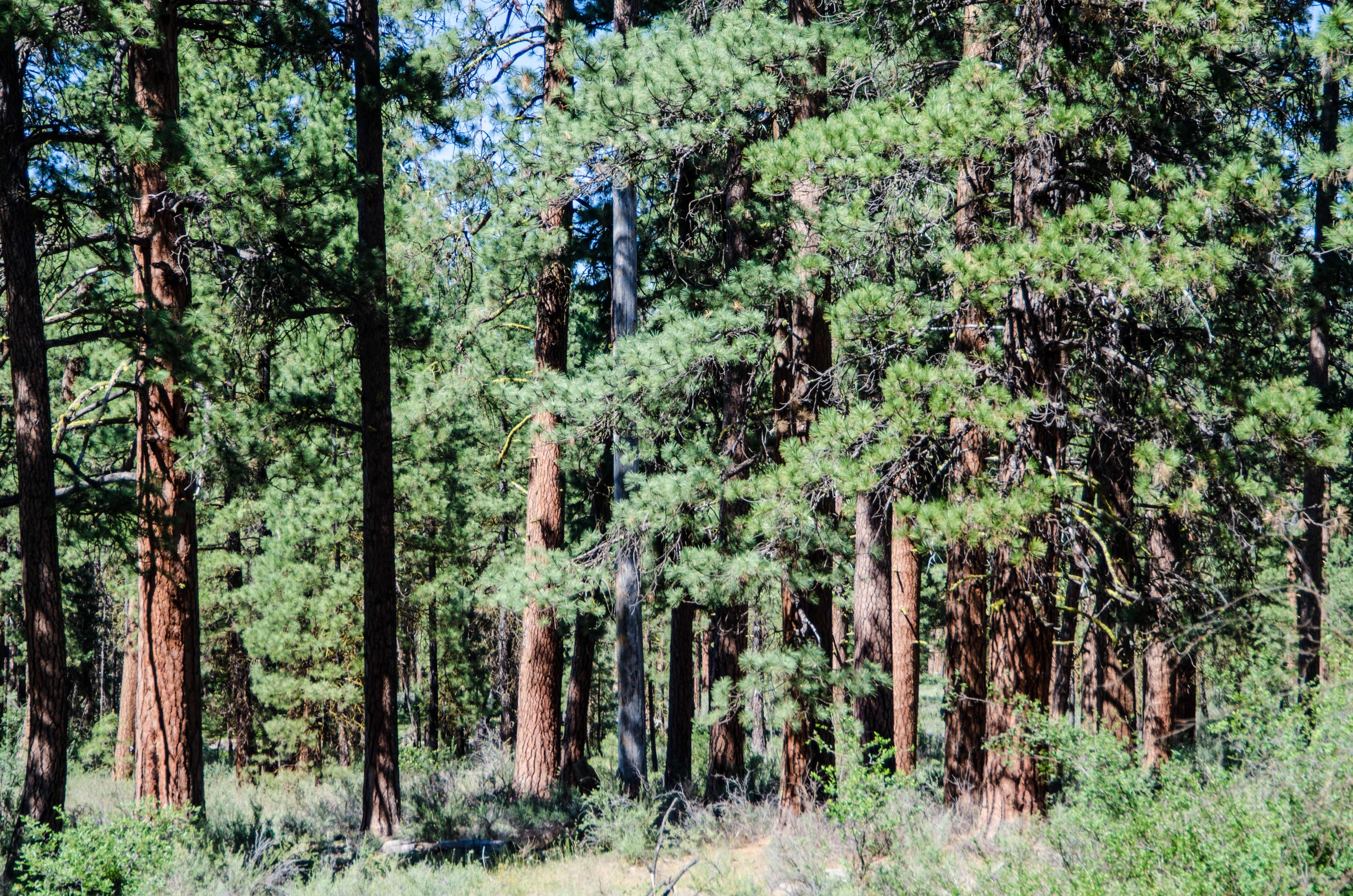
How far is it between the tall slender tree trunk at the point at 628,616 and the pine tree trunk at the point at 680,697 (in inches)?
66.3

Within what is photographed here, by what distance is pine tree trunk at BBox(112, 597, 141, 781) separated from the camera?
47.1ft

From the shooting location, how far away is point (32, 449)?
7320mm

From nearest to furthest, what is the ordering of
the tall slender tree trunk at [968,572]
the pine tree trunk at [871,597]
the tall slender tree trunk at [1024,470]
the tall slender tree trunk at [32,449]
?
the tall slender tree trunk at [1024,470]
the tall slender tree trunk at [968,572]
the tall slender tree trunk at [32,449]
the pine tree trunk at [871,597]

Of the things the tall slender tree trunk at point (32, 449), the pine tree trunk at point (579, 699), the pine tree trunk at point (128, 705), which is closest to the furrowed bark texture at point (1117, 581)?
the pine tree trunk at point (579, 699)

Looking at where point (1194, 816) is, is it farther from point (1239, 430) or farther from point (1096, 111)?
point (1096, 111)

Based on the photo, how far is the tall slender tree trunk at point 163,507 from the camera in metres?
7.76

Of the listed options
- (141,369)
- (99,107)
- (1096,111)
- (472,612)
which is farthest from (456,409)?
(472,612)

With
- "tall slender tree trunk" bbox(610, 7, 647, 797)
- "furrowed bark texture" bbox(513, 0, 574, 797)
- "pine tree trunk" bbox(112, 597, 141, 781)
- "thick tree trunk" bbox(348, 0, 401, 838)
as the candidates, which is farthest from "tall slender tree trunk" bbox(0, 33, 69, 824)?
"pine tree trunk" bbox(112, 597, 141, 781)

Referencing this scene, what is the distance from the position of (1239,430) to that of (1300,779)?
7.44 ft

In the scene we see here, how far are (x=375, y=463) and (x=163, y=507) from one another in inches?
80.1

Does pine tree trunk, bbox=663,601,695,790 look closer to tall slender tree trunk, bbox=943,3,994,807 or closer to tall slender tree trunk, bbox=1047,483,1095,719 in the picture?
tall slender tree trunk, bbox=943,3,994,807

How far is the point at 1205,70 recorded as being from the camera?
620 cm

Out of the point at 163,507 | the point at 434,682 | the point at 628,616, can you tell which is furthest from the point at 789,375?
the point at 434,682

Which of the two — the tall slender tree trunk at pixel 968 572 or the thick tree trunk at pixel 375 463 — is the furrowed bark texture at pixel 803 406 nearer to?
the tall slender tree trunk at pixel 968 572
